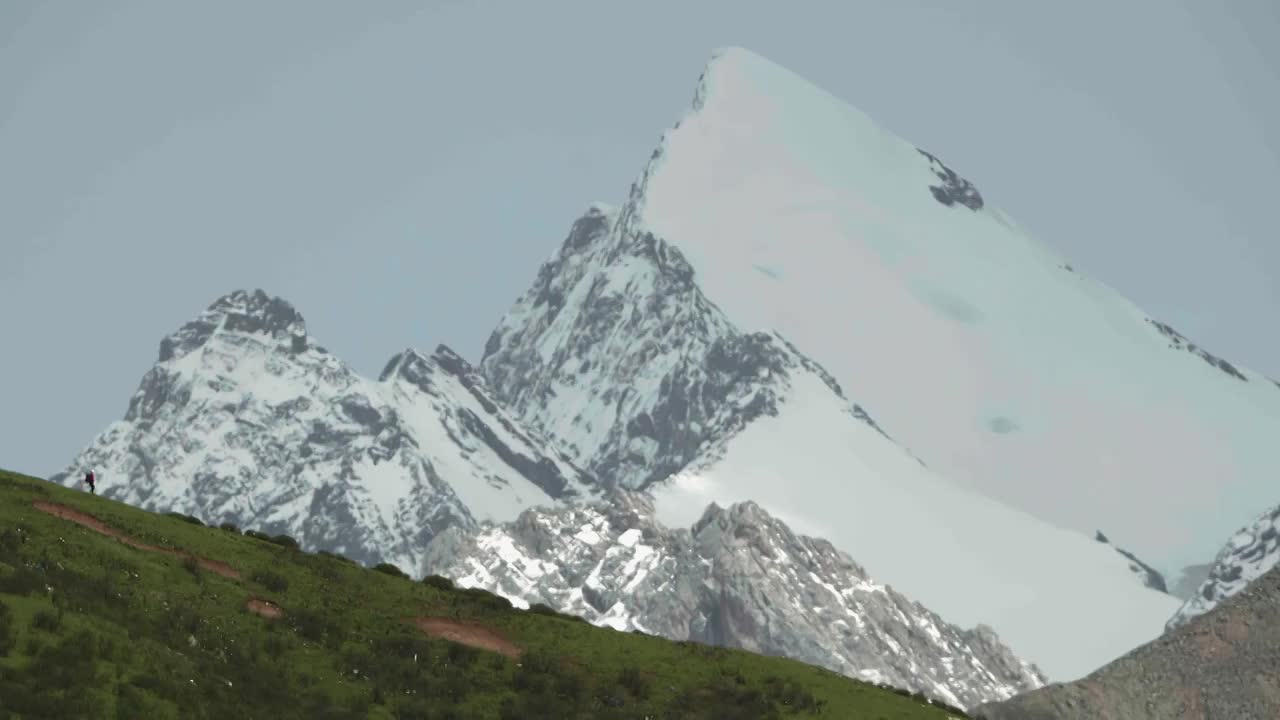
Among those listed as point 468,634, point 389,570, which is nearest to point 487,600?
point 389,570

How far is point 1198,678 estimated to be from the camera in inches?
6048

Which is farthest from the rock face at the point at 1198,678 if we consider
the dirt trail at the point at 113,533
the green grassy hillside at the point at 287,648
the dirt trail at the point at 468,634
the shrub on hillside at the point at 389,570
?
the dirt trail at the point at 113,533

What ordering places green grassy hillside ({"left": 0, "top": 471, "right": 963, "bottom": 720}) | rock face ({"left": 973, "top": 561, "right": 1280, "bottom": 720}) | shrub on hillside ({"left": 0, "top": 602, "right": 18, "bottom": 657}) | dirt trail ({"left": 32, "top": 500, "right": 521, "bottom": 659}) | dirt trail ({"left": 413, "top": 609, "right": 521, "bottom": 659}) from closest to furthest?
shrub on hillside ({"left": 0, "top": 602, "right": 18, "bottom": 657}) → green grassy hillside ({"left": 0, "top": 471, "right": 963, "bottom": 720}) → dirt trail ({"left": 413, "top": 609, "right": 521, "bottom": 659}) → dirt trail ({"left": 32, "top": 500, "right": 521, "bottom": 659}) → rock face ({"left": 973, "top": 561, "right": 1280, "bottom": 720})

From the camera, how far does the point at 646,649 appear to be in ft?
364

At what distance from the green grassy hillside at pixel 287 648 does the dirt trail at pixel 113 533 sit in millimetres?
130

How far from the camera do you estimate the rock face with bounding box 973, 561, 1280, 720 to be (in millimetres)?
150500

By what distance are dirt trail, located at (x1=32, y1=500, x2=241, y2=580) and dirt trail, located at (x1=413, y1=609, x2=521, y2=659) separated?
27.1 feet

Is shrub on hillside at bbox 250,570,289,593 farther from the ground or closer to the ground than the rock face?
closer to the ground

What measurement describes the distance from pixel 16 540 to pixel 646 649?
27.2m

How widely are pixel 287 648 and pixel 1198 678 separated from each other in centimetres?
7147

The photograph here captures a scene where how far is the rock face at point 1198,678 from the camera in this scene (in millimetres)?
150500

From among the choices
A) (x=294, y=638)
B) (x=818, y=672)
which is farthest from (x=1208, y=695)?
(x=294, y=638)

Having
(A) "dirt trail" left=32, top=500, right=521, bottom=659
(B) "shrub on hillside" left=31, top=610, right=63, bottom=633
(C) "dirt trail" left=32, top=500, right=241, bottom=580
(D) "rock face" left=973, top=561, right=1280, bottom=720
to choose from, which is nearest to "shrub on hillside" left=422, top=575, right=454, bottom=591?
(A) "dirt trail" left=32, top=500, right=521, bottom=659

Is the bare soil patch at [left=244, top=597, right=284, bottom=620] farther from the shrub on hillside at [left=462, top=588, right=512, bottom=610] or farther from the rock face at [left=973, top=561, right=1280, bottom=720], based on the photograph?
the rock face at [left=973, top=561, right=1280, bottom=720]
